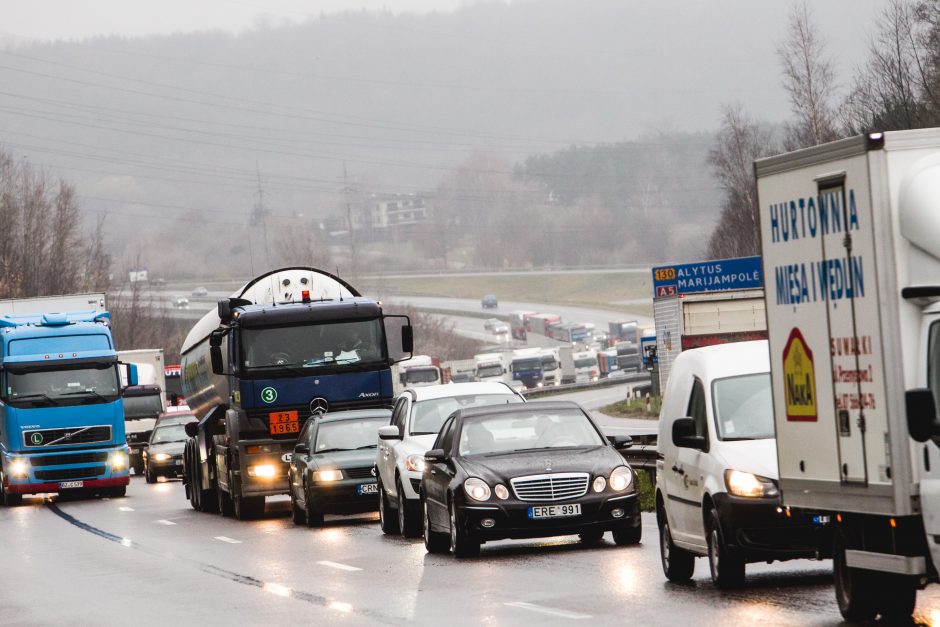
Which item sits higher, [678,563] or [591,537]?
[678,563]

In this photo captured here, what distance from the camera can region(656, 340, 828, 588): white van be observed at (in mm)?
13023

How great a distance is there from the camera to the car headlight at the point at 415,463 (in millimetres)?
21594

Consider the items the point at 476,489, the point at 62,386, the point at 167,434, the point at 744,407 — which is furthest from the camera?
the point at 167,434

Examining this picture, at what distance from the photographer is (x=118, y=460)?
130 feet

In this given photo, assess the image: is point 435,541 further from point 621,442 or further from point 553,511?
point 621,442

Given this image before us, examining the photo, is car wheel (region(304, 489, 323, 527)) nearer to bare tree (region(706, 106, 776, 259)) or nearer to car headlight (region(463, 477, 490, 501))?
car headlight (region(463, 477, 490, 501))

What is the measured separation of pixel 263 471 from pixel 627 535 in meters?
11.2

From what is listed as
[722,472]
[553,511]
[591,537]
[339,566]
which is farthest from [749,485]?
[339,566]

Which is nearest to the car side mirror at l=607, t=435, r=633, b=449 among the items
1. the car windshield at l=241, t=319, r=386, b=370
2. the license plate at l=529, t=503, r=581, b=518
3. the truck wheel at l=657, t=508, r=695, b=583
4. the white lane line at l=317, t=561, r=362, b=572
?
the license plate at l=529, t=503, r=581, b=518

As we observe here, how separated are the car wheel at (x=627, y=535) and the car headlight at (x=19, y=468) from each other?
22798 millimetres

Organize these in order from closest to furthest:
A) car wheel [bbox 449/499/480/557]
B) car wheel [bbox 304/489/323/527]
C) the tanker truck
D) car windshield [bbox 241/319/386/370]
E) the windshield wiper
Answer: car wheel [bbox 449/499/480/557] → car wheel [bbox 304/489/323/527] → the tanker truck → car windshield [bbox 241/319/386/370] → the windshield wiper

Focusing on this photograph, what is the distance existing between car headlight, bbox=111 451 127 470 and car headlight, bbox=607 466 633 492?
23.3m

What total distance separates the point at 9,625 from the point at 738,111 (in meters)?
→ 90.8

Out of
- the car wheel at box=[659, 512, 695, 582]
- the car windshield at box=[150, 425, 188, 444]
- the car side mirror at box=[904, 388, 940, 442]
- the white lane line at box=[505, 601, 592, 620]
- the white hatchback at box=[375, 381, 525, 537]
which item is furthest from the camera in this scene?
the car windshield at box=[150, 425, 188, 444]
